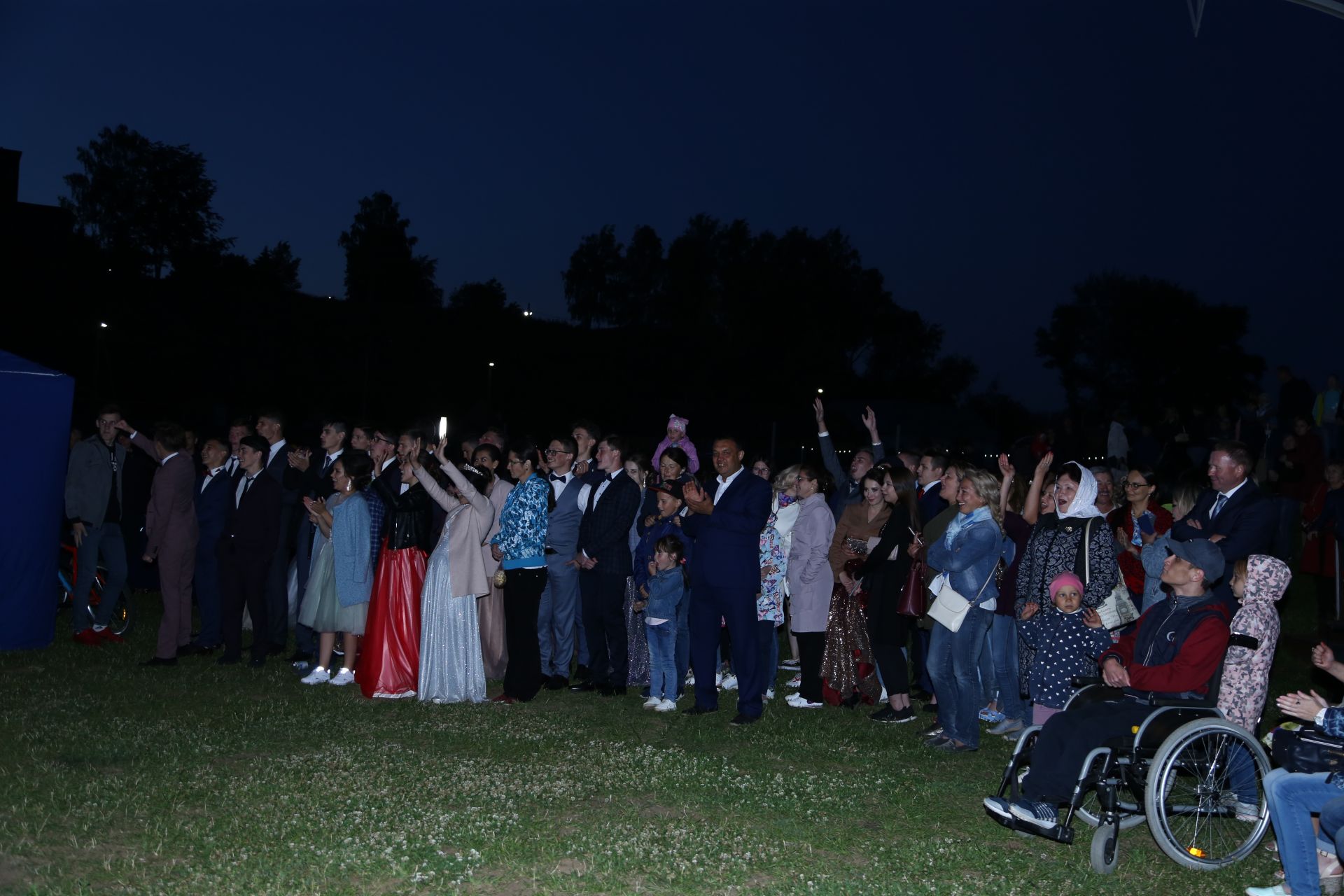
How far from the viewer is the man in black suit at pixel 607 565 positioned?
376 inches

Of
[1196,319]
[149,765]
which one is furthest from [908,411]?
[149,765]

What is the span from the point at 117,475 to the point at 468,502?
4.62 meters

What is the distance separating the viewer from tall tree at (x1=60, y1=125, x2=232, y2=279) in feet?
215

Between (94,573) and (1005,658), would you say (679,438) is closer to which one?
(1005,658)

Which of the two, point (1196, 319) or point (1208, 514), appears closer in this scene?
point (1208, 514)

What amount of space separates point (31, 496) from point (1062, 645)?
369 inches

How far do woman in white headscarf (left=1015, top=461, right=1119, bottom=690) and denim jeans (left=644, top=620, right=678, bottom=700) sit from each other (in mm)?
2777

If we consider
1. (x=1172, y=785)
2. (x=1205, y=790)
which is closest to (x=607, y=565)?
(x=1172, y=785)

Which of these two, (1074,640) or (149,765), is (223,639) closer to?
(149,765)

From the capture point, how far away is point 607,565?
31.4 feet

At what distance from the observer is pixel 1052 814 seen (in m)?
5.64

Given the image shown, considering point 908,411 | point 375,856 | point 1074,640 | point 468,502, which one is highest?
point 908,411

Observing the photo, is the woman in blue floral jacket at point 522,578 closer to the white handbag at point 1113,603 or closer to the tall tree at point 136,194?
the white handbag at point 1113,603

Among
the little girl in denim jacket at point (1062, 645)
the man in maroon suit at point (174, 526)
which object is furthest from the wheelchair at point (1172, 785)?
the man in maroon suit at point (174, 526)
